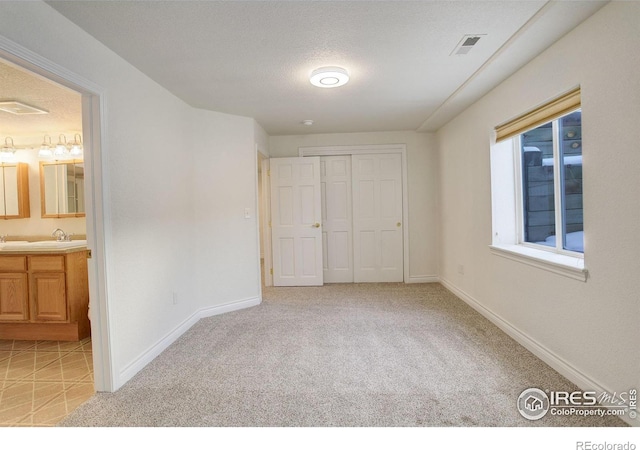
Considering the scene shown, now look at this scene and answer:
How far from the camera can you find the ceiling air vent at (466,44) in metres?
2.21

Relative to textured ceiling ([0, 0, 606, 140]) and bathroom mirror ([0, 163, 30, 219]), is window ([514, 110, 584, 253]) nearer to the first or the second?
textured ceiling ([0, 0, 606, 140])

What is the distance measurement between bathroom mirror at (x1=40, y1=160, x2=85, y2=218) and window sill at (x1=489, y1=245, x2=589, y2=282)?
453 cm

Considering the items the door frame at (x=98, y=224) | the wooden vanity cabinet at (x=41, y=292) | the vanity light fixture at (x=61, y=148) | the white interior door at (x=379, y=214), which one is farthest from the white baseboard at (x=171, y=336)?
the vanity light fixture at (x=61, y=148)

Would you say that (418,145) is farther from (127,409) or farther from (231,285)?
(127,409)

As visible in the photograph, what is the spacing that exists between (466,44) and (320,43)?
101cm

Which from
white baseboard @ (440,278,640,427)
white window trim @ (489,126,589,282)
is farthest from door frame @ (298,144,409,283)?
white window trim @ (489,126,589,282)

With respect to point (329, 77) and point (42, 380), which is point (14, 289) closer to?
point (42, 380)

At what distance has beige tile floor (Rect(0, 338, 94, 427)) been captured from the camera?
6.56ft

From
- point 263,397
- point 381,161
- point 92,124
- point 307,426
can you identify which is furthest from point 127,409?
point 381,161

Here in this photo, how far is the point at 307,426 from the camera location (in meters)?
1.76

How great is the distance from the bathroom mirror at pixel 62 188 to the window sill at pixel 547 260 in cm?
453
